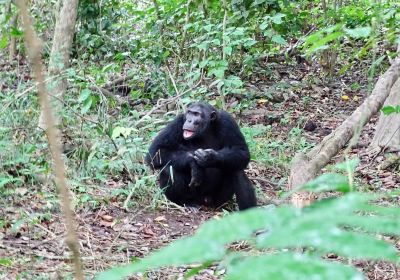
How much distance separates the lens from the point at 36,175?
17.9 feet

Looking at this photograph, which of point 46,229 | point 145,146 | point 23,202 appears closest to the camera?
point 46,229

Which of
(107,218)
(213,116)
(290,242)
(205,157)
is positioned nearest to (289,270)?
(290,242)

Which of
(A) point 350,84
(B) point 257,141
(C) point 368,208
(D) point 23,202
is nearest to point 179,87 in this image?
(B) point 257,141

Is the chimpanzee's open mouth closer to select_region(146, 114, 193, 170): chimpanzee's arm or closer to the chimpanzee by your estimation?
the chimpanzee

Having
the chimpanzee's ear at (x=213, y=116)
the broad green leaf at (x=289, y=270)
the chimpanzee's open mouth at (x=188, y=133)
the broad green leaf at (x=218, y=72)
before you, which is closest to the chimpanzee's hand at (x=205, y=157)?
the chimpanzee's open mouth at (x=188, y=133)

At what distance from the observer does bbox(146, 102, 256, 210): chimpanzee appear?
6453mm

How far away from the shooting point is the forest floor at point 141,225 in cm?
407

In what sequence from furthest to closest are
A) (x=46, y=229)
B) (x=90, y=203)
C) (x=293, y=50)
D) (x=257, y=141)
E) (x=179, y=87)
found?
(x=293, y=50) → (x=179, y=87) → (x=257, y=141) → (x=90, y=203) → (x=46, y=229)

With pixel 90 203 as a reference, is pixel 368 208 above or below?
above

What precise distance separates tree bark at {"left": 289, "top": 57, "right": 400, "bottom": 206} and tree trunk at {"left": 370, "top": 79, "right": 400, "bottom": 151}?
1904 millimetres

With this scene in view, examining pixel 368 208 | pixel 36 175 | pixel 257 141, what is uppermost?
pixel 368 208

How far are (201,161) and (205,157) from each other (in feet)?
0.18

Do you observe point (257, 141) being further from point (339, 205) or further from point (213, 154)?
point (339, 205)

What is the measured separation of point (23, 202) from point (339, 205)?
4.60 metres
